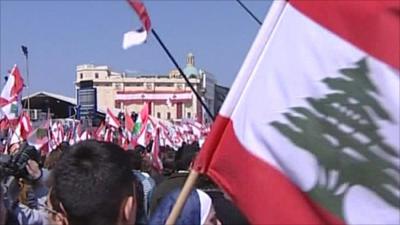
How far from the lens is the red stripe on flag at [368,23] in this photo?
2.34 metres

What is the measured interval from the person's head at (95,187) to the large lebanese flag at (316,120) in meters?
0.24

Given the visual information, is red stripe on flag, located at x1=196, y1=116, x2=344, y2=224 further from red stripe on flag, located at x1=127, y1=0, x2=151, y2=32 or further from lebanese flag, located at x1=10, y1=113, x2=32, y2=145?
lebanese flag, located at x1=10, y1=113, x2=32, y2=145

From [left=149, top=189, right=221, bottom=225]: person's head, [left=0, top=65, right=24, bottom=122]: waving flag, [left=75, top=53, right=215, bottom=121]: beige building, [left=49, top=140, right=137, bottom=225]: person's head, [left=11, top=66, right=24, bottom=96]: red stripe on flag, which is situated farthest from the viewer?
[left=75, top=53, right=215, bottom=121]: beige building

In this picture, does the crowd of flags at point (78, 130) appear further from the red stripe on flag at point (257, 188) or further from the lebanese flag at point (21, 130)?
the red stripe on flag at point (257, 188)

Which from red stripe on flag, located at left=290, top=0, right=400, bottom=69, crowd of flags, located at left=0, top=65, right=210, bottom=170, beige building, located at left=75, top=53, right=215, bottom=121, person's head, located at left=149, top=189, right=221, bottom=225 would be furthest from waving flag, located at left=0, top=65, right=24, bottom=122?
beige building, located at left=75, top=53, right=215, bottom=121

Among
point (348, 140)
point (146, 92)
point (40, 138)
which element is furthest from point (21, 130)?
point (146, 92)

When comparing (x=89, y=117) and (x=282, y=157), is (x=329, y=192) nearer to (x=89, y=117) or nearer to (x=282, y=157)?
(x=282, y=157)

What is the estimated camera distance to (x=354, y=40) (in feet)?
7.79

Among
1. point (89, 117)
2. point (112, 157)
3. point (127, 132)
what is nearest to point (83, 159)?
point (112, 157)

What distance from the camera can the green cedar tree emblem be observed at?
2336 mm

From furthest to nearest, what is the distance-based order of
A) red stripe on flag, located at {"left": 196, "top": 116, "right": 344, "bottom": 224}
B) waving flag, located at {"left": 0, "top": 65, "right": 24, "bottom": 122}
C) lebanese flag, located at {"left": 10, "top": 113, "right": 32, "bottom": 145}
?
waving flag, located at {"left": 0, "top": 65, "right": 24, "bottom": 122} < lebanese flag, located at {"left": 10, "top": 113, "right": 32, "bottom": 145} < red stripe on flag, located at {"left": 196, "top": 116, "right": 344, "bottom": 224}

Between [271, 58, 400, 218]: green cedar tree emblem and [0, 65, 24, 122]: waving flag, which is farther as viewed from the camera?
[0, 65, 24, 122]: waving flag

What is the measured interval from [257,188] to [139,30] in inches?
23.8

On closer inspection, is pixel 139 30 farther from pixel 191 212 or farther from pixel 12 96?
pixel 12 96
